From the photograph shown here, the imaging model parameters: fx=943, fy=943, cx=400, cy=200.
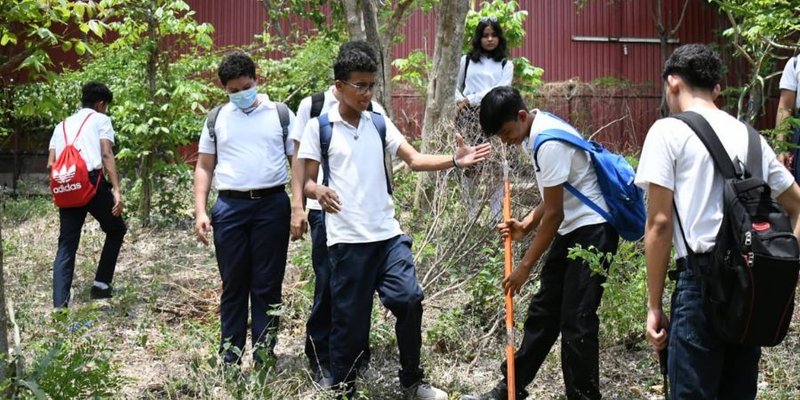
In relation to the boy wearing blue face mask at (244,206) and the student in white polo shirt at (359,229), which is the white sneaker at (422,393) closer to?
the student in white polo shirt at (359,229)

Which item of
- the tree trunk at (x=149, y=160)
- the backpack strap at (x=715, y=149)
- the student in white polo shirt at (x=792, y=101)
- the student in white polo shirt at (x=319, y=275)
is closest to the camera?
the backpack strap at (x=715, y=149)

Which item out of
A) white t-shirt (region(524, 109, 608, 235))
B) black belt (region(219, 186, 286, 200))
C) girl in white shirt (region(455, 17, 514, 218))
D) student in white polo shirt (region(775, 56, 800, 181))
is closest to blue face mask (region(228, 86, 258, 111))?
black belt (region(219, 186, 286, 200))

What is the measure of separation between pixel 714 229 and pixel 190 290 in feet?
17.1

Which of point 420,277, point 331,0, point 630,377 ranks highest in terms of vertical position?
point 331,0

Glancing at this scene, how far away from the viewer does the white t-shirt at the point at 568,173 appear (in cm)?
441

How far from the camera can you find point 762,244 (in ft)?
10.2

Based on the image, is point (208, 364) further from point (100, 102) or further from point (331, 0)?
point (331, 0)

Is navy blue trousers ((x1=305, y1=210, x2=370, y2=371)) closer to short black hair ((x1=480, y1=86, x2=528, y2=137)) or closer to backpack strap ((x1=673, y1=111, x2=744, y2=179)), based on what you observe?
short black hair ((x1=480, y1=86, x2=528, y2=137))

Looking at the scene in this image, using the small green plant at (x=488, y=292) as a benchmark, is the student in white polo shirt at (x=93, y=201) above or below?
above

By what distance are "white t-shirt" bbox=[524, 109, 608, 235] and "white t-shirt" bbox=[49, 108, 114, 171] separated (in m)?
4.01

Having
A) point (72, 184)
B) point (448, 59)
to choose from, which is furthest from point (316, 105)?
point (448, 59)

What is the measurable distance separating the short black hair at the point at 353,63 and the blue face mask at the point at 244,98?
30.4 inches

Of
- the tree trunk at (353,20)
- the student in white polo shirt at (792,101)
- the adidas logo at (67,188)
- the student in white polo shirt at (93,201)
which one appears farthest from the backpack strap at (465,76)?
the adidas logo at (67,188)

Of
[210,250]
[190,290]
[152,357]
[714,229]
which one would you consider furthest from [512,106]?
[210,250]
